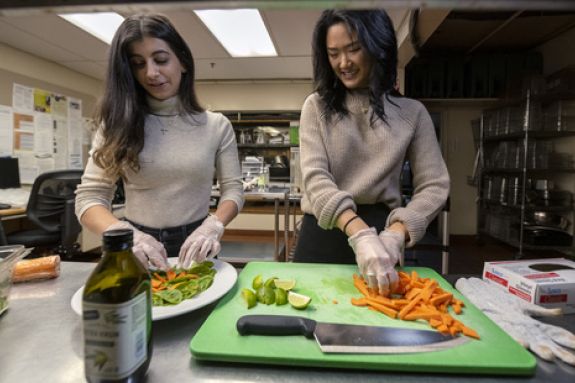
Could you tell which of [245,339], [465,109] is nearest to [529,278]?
[245,339]

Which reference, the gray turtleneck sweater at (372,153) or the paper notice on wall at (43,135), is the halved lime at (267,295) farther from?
the paper notice on wall at (43,135)

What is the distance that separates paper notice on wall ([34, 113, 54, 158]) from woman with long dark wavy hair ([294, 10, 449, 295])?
4432mm

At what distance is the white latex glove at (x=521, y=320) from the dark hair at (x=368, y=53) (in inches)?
21.7

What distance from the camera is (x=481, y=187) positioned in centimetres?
457

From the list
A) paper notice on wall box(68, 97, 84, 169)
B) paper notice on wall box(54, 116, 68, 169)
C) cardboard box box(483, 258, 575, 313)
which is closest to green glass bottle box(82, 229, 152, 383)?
cardboard box box(483, 258, 575, 313)

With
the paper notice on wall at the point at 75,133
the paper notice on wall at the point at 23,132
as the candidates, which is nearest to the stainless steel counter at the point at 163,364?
the paper notice on wall at the point at 23,132

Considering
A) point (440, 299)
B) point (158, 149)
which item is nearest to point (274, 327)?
point (440, 299)

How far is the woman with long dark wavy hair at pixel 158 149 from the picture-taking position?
3.40 feet

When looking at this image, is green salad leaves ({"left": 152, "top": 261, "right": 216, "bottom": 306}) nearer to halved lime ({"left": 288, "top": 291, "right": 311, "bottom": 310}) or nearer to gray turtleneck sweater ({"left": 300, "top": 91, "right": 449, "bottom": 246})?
halved lime ({"left": 288, "top": 291, "right": 311, "bottom": 310})

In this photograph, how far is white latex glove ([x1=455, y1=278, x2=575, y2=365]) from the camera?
574 millimetres

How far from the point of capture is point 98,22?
3.16 meters

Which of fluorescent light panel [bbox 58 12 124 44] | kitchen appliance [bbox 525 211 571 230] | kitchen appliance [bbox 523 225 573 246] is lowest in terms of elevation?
kitchen appliance [bbox 523 225 573 246]

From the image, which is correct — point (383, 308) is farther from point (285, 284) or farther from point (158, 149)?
point (158, 149)

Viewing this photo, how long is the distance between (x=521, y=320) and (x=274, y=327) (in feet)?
1.60
